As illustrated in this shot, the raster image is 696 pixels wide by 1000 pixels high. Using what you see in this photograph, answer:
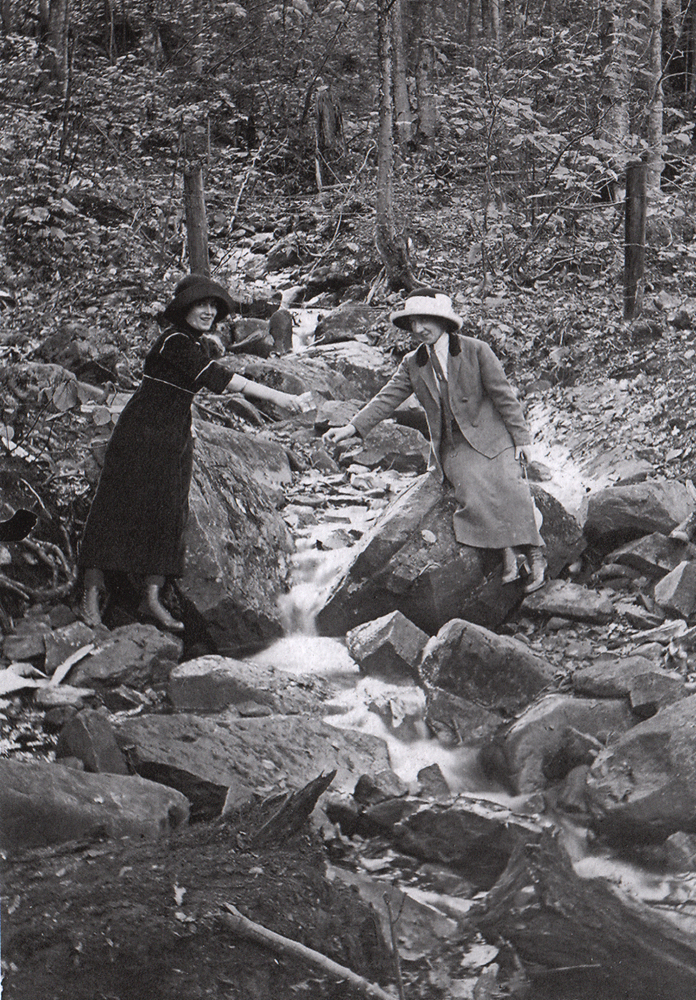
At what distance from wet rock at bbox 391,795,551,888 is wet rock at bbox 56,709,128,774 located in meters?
0.78

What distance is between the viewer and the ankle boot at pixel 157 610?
3062mm

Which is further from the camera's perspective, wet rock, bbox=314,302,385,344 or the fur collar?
wet rock, bbox=314,302,385,344

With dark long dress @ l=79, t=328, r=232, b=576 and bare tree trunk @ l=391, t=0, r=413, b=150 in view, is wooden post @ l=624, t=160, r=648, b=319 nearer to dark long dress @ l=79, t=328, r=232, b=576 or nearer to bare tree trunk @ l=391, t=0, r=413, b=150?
bare tree trunk @ l=391, t=0, r=413, b=150

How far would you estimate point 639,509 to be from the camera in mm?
3104

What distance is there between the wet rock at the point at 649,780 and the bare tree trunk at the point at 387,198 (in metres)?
1.65

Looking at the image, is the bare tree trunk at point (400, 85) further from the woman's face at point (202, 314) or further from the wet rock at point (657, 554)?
the wet rock at point (657, 554)

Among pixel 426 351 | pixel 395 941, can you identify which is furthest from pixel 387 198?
pixel 395 941

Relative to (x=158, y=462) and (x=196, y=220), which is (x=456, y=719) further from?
(x=196, y=220)

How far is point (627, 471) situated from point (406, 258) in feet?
3.71

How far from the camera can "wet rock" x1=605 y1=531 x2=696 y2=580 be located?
2918 mm

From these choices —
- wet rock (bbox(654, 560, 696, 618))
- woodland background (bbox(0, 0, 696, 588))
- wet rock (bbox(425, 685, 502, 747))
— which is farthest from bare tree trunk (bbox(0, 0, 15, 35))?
wet rock (bbox(654, 560, 696, 618))

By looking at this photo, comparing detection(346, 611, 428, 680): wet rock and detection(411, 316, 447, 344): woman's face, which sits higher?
detection(411, 316, 447, 344): woman's face

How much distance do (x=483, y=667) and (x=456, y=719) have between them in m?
0.19

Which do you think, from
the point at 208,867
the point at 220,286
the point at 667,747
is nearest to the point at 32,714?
the point at 208,867
